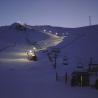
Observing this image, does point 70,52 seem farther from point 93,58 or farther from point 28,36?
point 28,36

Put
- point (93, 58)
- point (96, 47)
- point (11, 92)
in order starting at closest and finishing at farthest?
point (11, 92) < point (93, 58) < point (96, 47)

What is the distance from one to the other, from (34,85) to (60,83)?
90.5 inches

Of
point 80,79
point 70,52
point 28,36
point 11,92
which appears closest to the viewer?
point 11,92

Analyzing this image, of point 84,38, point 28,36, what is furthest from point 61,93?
point 28,36

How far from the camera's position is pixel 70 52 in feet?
135

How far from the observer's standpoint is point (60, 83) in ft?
71.2

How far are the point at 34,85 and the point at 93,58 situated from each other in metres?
14.9

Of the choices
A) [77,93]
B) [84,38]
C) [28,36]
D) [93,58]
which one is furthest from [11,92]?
[28,36]

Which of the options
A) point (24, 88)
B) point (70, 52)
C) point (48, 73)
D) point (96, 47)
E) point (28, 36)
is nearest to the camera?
point (24, 88)

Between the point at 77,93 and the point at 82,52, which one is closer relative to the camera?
the point at 77,93

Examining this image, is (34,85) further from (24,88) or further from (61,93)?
(61,93)

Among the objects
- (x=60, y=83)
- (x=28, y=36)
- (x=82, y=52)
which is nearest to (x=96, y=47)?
(x=82, y=52)

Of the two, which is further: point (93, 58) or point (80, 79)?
point (93, 58)

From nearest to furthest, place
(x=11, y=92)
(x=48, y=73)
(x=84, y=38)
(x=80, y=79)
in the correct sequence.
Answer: (x=11, y=92), (x=80, y=79), (x=48, y=73), (x=84, y=38)
